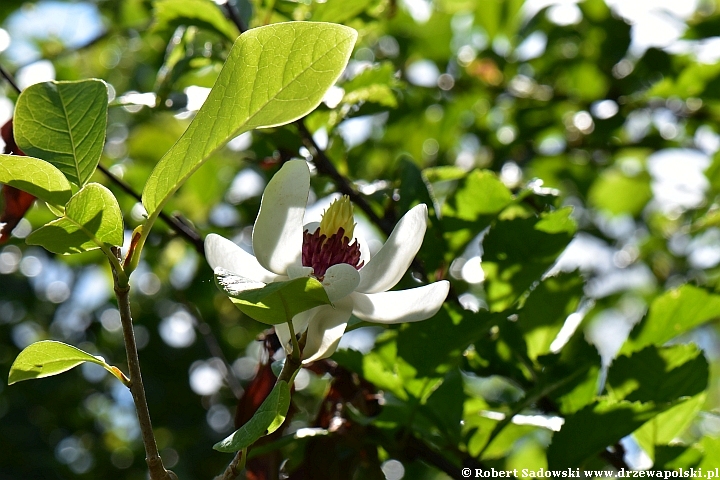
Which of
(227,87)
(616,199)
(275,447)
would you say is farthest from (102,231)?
(616,199)

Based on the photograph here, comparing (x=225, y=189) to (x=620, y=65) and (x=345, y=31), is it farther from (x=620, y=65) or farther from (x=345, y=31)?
(x=345, y=31)

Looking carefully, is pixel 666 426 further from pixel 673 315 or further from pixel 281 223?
pixel 281 223

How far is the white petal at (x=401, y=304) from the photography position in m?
0.50

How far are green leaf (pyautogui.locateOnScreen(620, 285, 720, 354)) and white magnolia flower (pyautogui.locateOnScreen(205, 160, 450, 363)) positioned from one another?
1.49 ft

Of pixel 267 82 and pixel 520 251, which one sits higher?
pixel 267 82

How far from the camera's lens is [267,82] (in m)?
0.47

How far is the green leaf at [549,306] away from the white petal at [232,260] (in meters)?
0.40

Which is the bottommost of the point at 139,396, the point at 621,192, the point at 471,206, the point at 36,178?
the point at 621,192

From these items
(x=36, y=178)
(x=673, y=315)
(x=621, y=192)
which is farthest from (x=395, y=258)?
(x=621, y=192)

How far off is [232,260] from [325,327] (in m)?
0.09

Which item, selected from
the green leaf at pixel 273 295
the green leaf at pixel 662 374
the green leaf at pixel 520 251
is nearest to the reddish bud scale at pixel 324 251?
the green leaf at pixel 273 295

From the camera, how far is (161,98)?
0.83 m

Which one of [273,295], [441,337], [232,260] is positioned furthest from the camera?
[441,337]

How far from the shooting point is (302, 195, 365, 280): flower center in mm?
588
